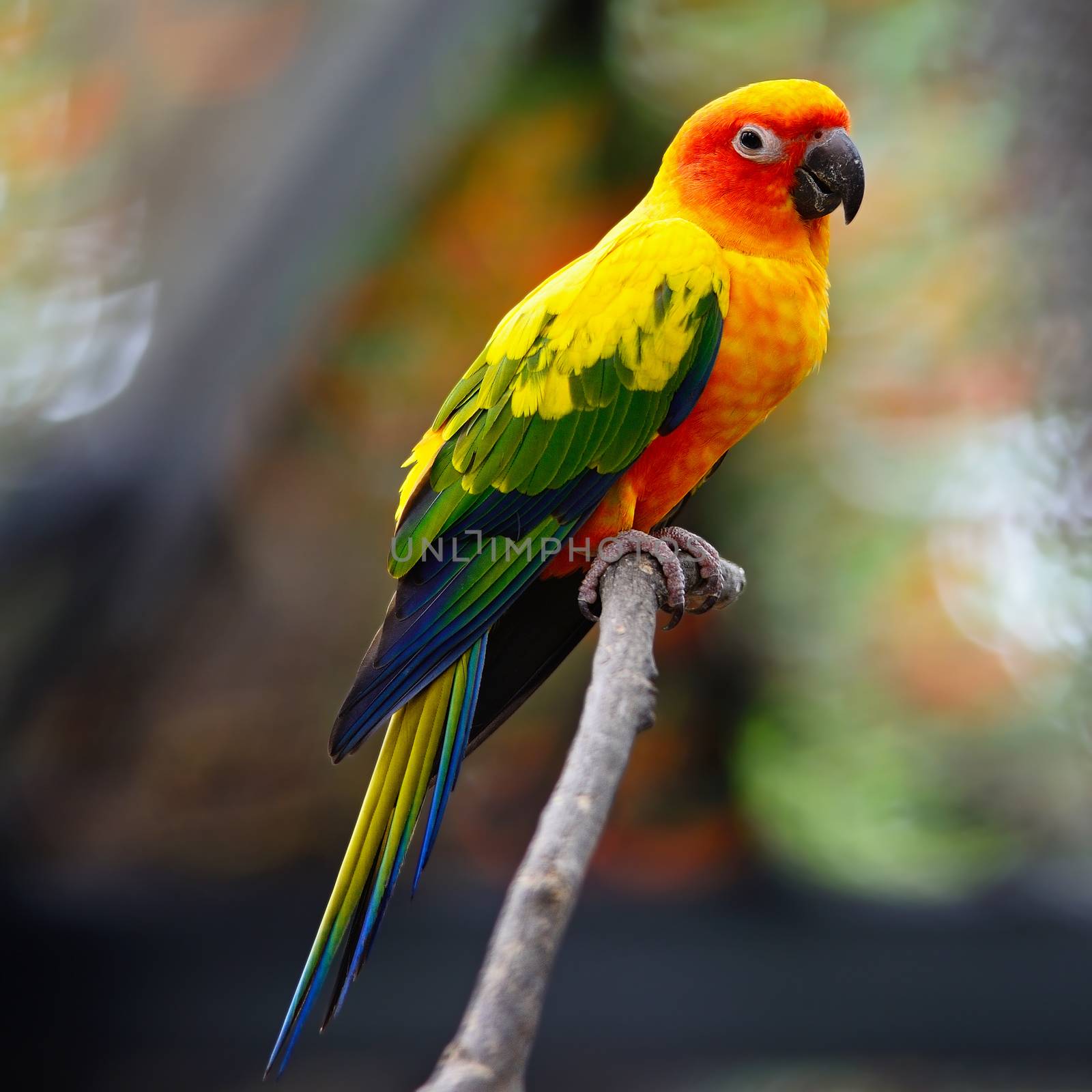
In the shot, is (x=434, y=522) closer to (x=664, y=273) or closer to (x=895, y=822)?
(x=664, y=273)

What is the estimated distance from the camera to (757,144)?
1087mm

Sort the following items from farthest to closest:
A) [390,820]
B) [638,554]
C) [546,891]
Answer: [638,554], [390,820], [546,891]

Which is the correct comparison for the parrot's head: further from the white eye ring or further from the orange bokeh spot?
the orange bokeh spot

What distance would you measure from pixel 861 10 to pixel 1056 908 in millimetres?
1846

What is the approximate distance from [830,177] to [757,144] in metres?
0.08

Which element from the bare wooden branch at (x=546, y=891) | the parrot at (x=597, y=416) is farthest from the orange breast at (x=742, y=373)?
the bare wooden branch at (x=546, y=891)

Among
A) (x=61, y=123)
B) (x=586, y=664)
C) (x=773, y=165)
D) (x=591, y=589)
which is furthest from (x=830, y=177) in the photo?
(x=61, y=123)

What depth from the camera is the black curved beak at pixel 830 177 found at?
108cm

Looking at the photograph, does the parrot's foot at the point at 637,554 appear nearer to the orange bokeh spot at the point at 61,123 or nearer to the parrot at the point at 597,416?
the parrot at the point at 597,416

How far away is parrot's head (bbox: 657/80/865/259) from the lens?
42.5 inches

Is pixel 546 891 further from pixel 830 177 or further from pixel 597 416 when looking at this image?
pixel 830 177

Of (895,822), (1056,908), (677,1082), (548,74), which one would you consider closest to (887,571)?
(895,822)

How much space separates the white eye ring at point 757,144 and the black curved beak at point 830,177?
3 centimetres

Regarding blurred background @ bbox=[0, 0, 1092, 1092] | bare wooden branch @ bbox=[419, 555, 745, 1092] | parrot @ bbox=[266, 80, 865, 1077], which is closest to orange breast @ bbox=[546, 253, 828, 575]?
parrot @ bbox=[266, 80, 865, 1077]
